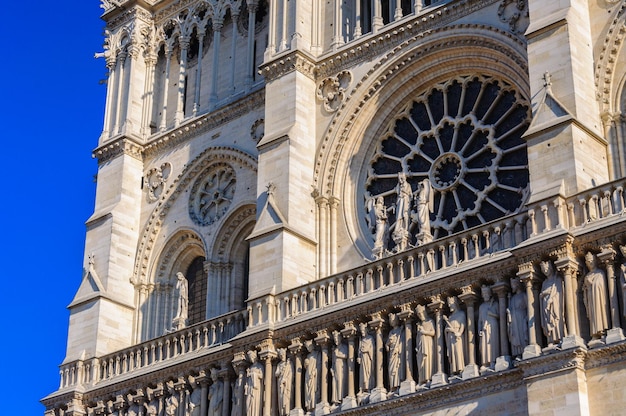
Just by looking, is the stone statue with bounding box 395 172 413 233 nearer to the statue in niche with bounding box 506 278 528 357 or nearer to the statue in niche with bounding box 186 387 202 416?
the statue in niche with bounding box 506 278 528 357

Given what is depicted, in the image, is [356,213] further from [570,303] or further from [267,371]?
[570,303]

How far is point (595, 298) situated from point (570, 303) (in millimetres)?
401

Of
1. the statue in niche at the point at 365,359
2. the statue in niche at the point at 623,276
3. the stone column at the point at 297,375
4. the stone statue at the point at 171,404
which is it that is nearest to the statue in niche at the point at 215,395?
the stone statue at the point at 171,404

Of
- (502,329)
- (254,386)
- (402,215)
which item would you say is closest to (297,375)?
(254,386)

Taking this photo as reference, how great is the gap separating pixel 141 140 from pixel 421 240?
10089mm

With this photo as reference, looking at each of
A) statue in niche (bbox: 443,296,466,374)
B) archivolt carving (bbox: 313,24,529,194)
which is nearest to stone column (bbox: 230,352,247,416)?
archivolt carving (bbox: 313,24,529,194)

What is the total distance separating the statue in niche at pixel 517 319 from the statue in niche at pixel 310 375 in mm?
4247

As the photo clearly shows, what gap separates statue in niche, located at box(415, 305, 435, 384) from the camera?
21109 mm

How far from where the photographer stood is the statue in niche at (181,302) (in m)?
27.2

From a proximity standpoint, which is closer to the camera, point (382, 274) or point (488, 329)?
point (488, 329)

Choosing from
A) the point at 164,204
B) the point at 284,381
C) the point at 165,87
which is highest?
the point at 165,87

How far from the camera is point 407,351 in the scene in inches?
848

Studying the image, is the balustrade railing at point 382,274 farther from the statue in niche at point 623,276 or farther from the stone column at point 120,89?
the stone column at point 120,89

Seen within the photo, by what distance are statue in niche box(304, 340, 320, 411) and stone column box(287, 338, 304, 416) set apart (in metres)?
0.13
